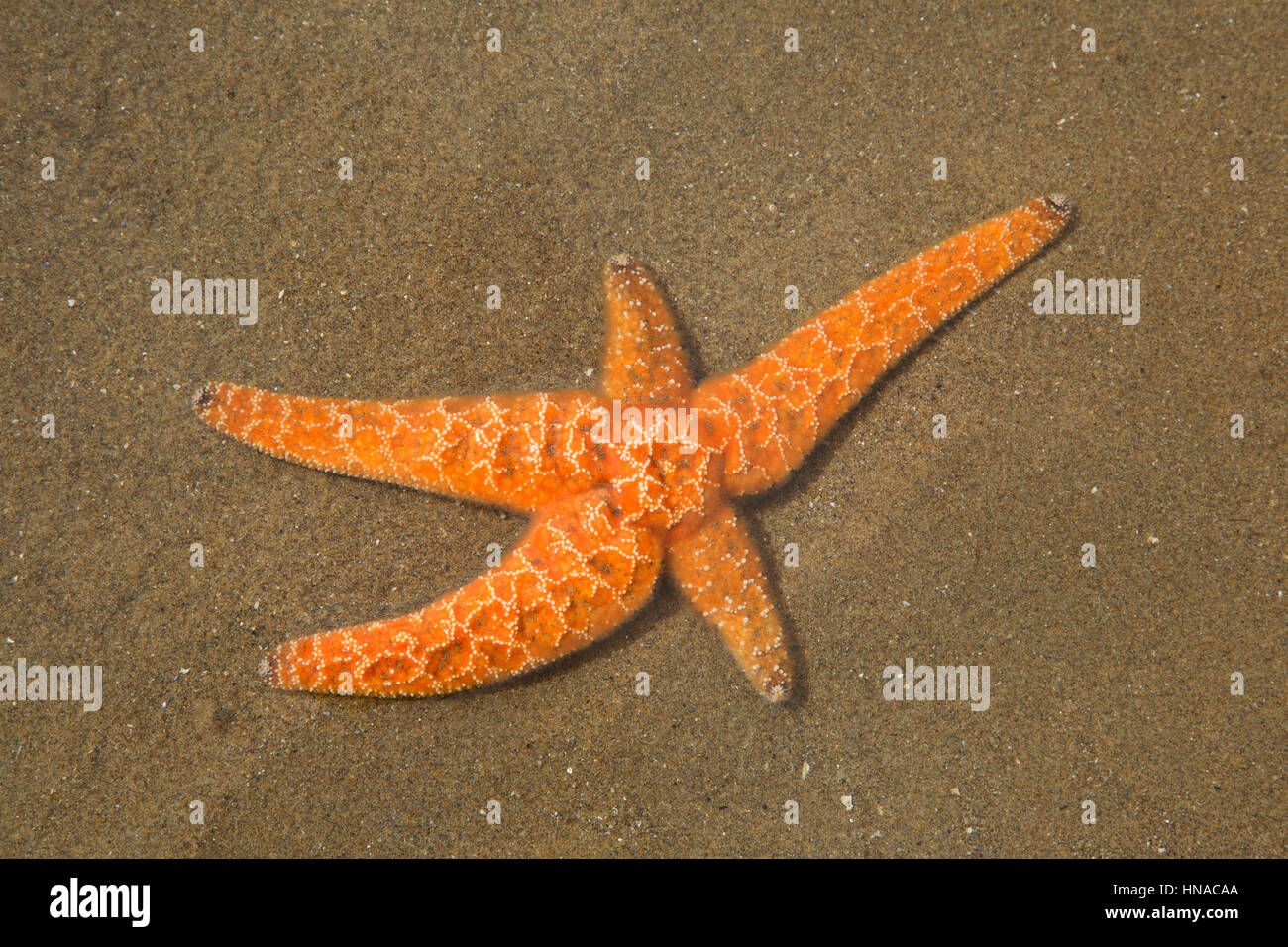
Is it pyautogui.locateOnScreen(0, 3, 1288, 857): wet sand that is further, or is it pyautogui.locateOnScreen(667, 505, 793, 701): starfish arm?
pyautogui.locateOnScreen(0, 3, 1288, 857): wet sand

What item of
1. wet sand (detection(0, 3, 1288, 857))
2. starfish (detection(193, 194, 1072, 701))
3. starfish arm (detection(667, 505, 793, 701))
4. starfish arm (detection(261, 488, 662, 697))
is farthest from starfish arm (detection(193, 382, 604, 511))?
starfish arm (detection(667, 505, 793, 701))

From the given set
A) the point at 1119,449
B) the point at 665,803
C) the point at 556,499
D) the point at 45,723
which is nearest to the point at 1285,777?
the point at 1119,449

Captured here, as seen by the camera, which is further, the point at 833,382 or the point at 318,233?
the point at 318,233

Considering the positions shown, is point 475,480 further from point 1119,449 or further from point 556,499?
point 1119,449

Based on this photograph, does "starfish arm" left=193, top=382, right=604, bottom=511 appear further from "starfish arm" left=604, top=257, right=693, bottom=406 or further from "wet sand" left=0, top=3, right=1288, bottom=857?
"wet sand" left=0, top=3, right=1288, bottom=857

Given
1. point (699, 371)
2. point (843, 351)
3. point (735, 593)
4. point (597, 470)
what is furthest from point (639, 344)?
point (735, 593)

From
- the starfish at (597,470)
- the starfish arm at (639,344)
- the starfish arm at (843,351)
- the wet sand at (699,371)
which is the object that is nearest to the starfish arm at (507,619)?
the starfish at (597,470)

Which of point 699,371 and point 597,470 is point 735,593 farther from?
point 699,371
